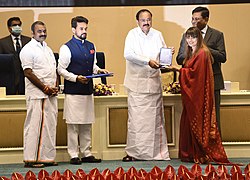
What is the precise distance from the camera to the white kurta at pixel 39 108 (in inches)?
257

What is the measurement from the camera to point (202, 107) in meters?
6.63

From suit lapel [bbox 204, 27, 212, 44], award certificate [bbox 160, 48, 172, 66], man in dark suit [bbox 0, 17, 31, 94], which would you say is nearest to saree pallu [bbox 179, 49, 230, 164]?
award certificate [bbox 160, 48, 172, 66]

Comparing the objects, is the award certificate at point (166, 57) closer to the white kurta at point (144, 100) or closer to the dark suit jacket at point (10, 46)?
the white kurta at point (144, 100)

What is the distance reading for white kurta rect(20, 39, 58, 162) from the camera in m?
6.52

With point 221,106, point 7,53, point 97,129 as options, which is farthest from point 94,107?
point 7,53

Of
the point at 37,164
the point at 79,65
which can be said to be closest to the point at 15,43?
the point at 79,65

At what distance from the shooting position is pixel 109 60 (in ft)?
33.9

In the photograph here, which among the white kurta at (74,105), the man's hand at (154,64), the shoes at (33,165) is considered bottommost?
the shoes at (33,165)

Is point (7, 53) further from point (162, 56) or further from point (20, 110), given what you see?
point (162, 56)

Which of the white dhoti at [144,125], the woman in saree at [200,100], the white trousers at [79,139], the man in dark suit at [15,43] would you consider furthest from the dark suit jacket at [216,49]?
the man in dark suit at [15,43]

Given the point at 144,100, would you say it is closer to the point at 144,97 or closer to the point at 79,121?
the point at 144,97

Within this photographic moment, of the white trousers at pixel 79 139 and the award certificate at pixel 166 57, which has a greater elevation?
the award certificate at pixel 166 57

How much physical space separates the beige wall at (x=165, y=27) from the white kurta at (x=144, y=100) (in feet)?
10.7

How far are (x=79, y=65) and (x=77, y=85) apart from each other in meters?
0.19
